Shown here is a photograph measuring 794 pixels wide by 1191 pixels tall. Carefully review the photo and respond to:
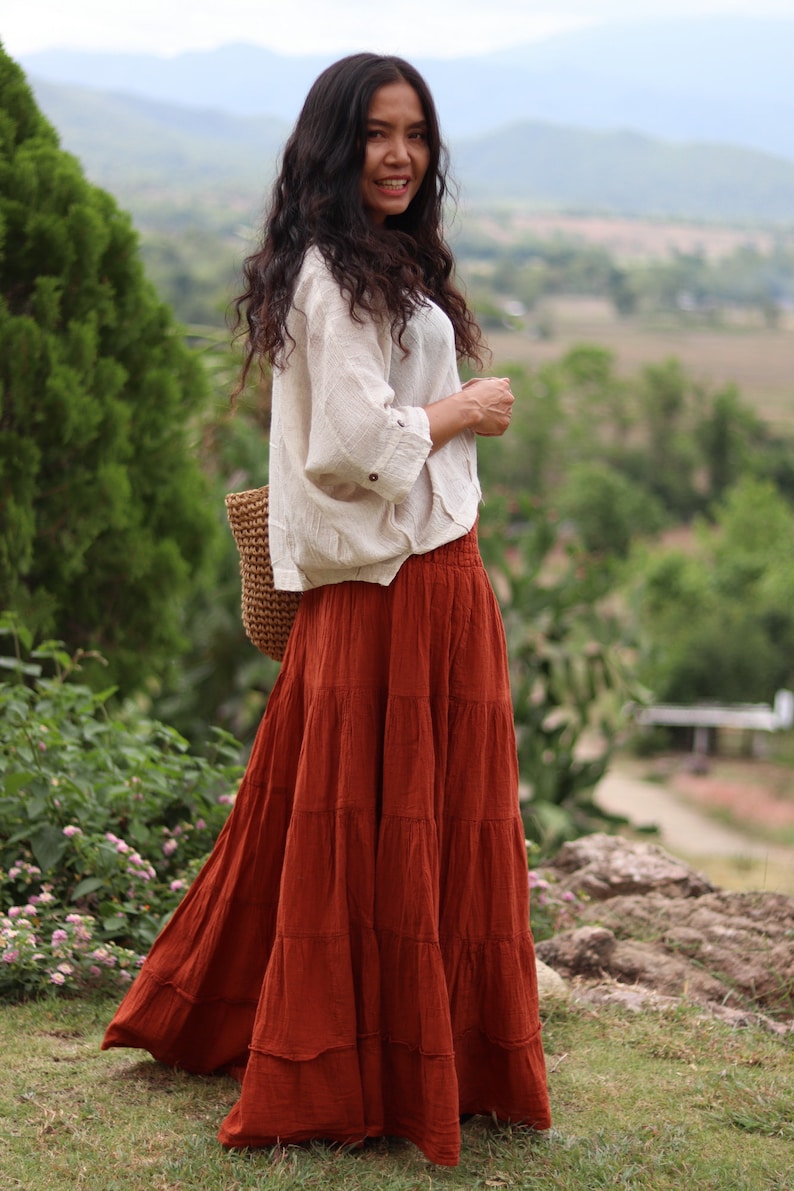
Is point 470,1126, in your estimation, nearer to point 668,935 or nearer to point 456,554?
point 456,554

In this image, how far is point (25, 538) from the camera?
11.2ft

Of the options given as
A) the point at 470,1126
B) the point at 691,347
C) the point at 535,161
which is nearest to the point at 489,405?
the point at 470,1126

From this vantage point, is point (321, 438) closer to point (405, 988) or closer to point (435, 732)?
point (435, 732)

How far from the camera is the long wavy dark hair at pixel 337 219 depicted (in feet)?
6.35

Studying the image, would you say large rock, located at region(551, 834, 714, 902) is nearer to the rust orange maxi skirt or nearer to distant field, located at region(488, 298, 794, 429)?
the rust orange maxi skirt

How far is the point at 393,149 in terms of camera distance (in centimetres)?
199

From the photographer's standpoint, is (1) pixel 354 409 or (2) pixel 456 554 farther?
(2) pixel 456 554

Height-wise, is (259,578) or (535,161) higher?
(535,161)

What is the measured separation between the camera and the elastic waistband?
6.73ft

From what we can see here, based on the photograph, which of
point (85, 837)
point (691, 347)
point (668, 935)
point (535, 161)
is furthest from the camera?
point (535, 161)

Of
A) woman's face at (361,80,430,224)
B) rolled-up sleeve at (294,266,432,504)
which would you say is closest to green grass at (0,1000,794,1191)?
rolled-up sleeve at (294,266,432,504)

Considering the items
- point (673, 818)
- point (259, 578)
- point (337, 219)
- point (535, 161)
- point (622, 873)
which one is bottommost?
point (673, 818)

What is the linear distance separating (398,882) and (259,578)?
59cm

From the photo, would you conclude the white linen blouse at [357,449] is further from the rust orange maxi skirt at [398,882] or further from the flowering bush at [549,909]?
the flowering bush at [549,909]
